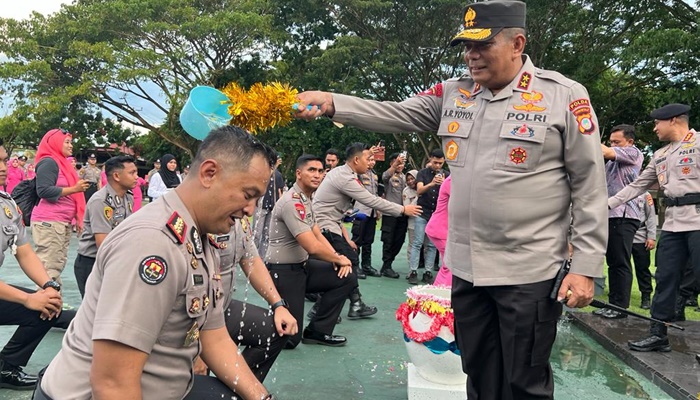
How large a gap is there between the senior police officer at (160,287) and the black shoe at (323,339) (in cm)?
285

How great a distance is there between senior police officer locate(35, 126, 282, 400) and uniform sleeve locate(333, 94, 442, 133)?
662 millimetres

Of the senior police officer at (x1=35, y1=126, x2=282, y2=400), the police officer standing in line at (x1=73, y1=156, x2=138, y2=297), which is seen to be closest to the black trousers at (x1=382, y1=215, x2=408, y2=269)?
the police officer standing in line at (x1=73, y1=156, x2=138, y2=297)

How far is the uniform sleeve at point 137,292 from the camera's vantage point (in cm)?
153

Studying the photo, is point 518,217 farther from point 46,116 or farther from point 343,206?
point 46,116

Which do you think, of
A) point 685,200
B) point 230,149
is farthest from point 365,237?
point 230,149

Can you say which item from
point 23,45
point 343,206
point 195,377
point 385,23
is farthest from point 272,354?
point 23,45

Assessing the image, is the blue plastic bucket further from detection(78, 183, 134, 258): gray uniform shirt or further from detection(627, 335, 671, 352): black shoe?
detection(627, 335, 671, 352): black shoe

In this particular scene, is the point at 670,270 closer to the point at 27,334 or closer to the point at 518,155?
the point at 518,155

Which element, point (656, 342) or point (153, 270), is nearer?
point (153, 270)

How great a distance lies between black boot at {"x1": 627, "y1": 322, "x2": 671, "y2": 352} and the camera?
454 cm

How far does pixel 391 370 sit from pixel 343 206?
2.20 metres

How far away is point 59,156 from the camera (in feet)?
18.7

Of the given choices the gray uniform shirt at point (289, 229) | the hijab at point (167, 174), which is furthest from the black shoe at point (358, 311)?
the hijab at point (167, 174)

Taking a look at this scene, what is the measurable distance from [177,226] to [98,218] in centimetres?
300
